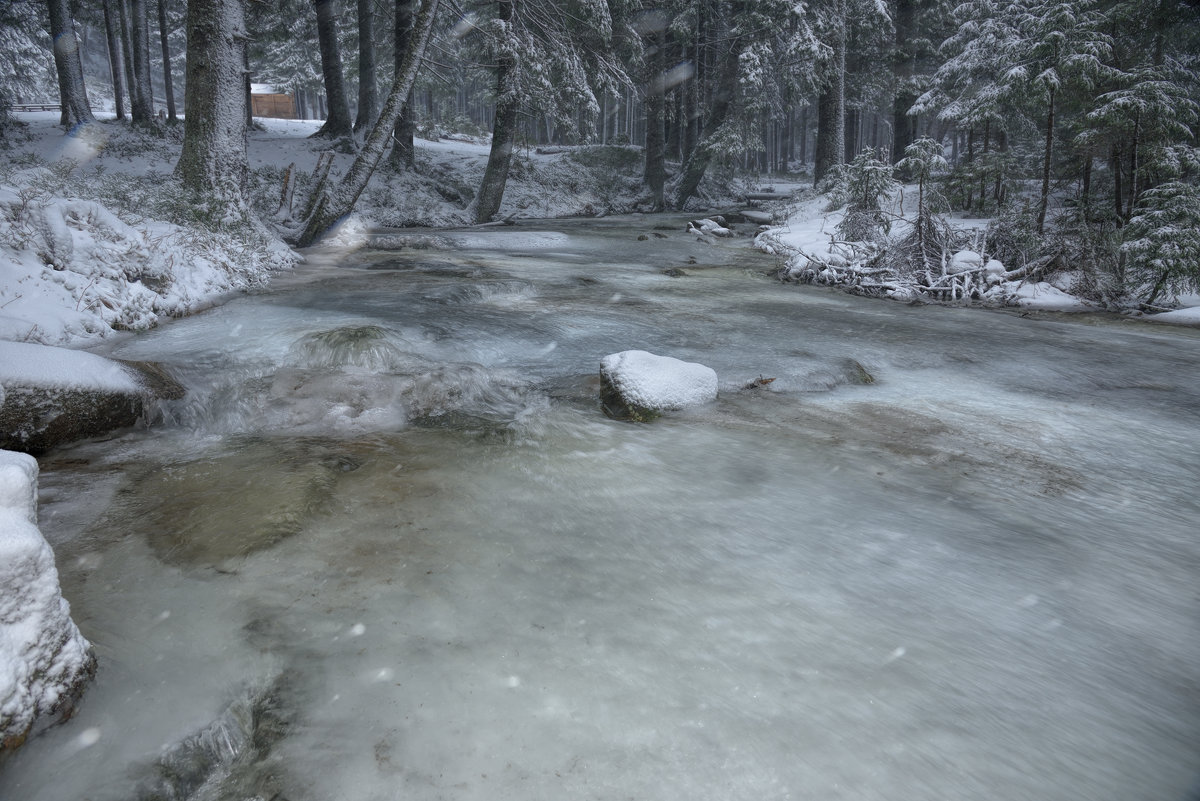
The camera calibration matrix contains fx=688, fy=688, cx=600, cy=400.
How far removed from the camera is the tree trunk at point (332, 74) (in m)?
21.8

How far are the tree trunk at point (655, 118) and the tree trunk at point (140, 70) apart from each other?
1701 centimetres

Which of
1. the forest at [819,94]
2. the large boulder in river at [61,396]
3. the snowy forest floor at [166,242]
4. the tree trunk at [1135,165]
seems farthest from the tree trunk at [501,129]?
the large boulder in river at [61,396]

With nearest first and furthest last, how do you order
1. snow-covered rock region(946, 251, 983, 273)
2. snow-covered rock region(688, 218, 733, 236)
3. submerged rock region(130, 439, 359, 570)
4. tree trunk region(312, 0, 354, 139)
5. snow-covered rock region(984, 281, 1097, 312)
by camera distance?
submerged rock region(130, 439, 359, 570) < snow-covered rock region(984, 281, 1097, 312) < snow-covered rock region(946, 251, 983, 273) < snow-covered rock region(688, 218, 733, 236) < tree trunk region(312, 0, 354, 139)

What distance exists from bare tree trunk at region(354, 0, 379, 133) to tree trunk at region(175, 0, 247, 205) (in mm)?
12624

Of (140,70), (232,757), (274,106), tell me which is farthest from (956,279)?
(274,106)

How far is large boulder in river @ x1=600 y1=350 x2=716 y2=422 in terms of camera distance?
552 cm

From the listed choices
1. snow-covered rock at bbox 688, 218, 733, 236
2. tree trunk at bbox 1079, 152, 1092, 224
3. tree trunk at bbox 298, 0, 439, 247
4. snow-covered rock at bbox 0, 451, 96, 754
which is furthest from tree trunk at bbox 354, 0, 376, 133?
snow-covered rock at bbox 0, 451, 96, 754

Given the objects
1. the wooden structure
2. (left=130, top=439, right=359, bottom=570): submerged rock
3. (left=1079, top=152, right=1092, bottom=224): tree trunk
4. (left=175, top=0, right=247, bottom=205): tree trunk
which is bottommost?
(left=130, top=439, right=359, bottom=570): submerged rock

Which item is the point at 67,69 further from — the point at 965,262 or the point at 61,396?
the point at 965,262

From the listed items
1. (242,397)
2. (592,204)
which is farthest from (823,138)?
(242,397)

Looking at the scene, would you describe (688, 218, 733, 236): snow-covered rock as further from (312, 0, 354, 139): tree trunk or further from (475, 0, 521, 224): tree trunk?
(312, 0, 354, 139): tree trunk

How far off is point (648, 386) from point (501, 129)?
14667mm

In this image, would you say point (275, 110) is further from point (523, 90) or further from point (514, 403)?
point (514, 403)

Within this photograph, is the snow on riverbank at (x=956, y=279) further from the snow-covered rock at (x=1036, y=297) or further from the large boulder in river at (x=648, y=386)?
the large boulder in river at (x=648, y=386)
